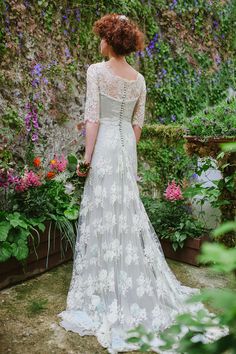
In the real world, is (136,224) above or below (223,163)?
below

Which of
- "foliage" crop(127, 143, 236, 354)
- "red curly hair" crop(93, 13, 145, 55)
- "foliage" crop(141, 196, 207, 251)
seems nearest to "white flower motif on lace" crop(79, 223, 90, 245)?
"foliage" crop(141, 196, 207, 251)

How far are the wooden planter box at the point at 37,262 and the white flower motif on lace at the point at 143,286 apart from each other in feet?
3.20

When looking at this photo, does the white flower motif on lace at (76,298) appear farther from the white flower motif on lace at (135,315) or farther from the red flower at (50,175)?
the red flower at (50,175)

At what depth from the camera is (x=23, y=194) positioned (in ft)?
10.4

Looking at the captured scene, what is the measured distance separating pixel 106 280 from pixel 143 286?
252 millimetres

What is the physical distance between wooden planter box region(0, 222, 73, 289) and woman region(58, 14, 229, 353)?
0.52 m

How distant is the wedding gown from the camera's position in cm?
253

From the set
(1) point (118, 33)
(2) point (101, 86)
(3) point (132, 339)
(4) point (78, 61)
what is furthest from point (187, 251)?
(3) point (132, 339)

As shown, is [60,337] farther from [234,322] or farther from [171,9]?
[171,9]

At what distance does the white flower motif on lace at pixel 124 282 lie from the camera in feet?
8.35

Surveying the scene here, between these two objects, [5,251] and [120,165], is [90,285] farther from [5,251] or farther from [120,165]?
[120,165]

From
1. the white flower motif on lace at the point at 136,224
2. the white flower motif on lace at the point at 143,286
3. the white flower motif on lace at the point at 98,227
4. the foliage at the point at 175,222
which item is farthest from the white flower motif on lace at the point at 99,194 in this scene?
the foliage at the point at 175,222

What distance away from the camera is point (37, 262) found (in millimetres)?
3184

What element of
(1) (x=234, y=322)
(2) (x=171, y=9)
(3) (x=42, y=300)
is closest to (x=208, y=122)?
(3) (x=42, y=300)
